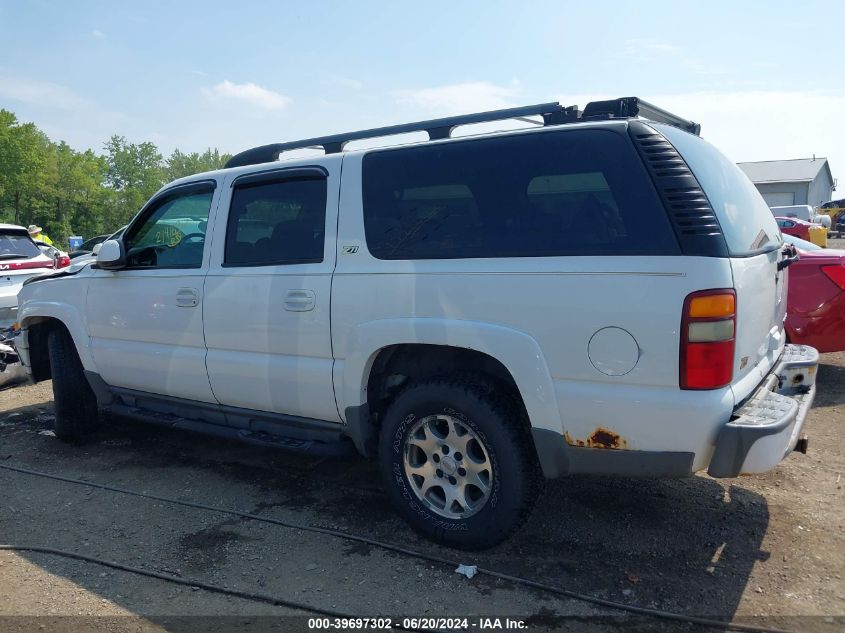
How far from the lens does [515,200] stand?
3330 millimetres

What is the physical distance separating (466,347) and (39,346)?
4284 millimetres

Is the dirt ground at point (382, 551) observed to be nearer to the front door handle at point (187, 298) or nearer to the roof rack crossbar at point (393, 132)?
the front door handle at point (187, 298)

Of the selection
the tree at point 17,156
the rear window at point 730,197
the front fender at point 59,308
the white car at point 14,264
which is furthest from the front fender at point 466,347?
the tree at point 17,156

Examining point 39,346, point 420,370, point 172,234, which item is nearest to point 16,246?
point 39,346

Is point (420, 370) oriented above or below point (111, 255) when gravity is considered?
below

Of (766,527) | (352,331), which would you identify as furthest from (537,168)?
(766,527)

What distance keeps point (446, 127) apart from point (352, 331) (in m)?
1.23

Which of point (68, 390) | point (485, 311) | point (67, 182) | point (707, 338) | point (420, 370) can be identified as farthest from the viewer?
point (67, 182)

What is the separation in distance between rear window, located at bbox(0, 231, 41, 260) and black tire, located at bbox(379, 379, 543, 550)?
759cm

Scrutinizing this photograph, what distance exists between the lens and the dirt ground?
3094 mm

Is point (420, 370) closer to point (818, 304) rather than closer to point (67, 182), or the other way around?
point (818, 304)

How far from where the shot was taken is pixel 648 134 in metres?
3.06

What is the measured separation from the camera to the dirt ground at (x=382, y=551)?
10.2 feet

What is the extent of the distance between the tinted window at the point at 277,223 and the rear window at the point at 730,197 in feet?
6.32
